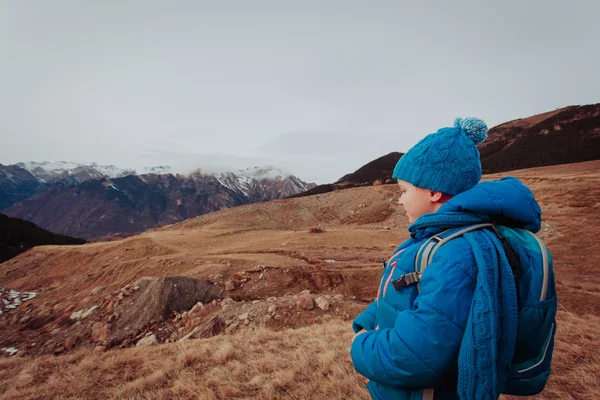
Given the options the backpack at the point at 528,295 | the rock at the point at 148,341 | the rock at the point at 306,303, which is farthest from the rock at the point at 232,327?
the backpack at the point at 528,295

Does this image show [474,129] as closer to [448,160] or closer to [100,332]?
[448,160]

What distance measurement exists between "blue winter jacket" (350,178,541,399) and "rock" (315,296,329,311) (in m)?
6.91

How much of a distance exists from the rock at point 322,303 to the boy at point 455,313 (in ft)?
22.4

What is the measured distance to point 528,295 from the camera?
4.35 feet

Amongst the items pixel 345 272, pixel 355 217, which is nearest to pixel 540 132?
pixel 355 217

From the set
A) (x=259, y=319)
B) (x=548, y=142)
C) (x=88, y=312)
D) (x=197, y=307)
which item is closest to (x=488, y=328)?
(x=259, y=319)

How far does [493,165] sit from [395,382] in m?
67.6

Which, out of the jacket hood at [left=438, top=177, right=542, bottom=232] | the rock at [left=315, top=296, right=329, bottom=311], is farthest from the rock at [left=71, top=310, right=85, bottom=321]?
the jacket hood at [left=438, top=177, right=542, bottom=232]

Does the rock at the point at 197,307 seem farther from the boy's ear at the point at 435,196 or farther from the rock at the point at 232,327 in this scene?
the boy's ear at the point at 435,196

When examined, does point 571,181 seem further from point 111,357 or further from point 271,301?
point 111,357

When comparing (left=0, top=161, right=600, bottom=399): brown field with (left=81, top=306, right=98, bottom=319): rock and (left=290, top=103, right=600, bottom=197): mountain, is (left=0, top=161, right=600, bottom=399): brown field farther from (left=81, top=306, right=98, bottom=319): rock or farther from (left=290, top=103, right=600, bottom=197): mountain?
(left=290, top=103, right=600, bottom=197): mountain

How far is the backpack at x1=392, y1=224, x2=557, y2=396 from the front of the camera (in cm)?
134

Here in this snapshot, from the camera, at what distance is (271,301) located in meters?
8.55

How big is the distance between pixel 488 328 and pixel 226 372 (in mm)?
4010
